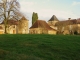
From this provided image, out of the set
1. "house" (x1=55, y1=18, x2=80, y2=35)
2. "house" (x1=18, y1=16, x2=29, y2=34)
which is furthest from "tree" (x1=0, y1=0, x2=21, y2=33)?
"house" (x1=55, y1=18, x2=80, y2=35)

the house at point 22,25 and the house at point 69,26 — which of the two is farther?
the house at point 69,26

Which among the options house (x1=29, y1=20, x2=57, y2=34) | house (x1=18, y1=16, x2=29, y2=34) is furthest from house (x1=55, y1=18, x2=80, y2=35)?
house (x1=18, y1=16, x2=29, y2=34)

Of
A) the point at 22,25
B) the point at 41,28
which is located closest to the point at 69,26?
the point at 41,28

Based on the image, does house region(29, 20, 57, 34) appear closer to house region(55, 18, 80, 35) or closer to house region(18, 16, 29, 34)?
house region(18, 16, 29, 34)

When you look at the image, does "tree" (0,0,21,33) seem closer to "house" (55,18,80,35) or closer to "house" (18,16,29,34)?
"house" (18,16,29,34)

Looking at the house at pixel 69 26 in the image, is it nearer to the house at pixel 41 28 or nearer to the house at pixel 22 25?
the house at pixel 41 28

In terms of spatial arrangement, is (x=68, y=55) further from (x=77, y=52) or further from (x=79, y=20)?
(x=79, y=20)

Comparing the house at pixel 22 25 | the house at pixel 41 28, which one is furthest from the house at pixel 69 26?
the house at pixel 22 25

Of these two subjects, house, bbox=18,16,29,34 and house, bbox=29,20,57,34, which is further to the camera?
house, bbox=29,20,57,34

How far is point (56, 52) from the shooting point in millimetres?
15570

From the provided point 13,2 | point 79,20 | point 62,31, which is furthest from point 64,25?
point 13,2

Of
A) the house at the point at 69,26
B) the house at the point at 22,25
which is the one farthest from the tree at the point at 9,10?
the house at the point at 69,26

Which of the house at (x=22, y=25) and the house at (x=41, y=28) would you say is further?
the house at (x=41, y=28)

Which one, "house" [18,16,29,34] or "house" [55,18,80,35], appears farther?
"house" [55,18,80,35]
